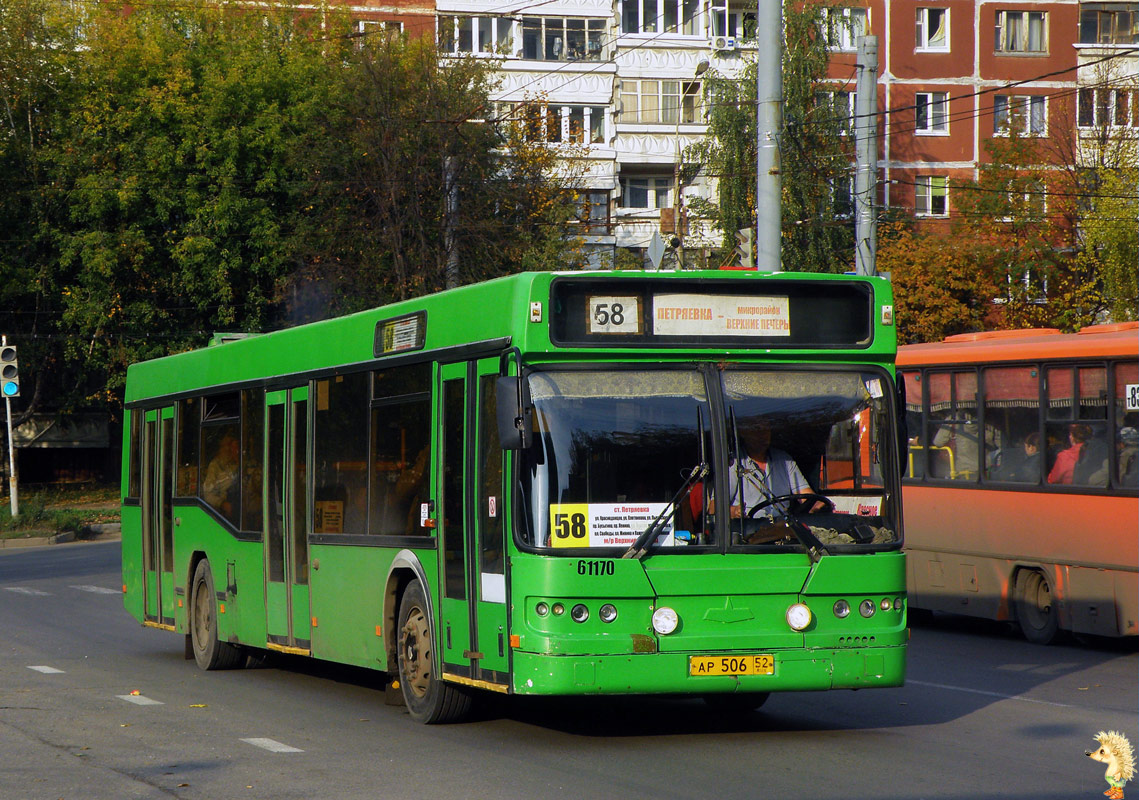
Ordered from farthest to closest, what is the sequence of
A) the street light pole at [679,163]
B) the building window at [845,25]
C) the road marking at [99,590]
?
the street light pole at [679,163] < the building window at [845,25] < the road marking at [99,590]

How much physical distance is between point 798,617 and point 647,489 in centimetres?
110

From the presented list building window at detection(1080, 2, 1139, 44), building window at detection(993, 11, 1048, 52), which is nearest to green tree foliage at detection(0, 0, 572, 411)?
building window at detection(993, 11, 1048, 52)

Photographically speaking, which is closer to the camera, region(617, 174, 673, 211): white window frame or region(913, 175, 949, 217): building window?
region(617, 174, 673, 211): white window frame

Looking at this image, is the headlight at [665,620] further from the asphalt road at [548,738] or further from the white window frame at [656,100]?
the white window frame at [656,100]

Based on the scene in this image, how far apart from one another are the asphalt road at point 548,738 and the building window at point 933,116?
154ft

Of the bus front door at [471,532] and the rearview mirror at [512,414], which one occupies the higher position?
the rearview mirror at [512,414]

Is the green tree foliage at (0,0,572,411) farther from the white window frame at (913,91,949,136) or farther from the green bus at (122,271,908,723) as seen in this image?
the green bus at (122,271,908,723)

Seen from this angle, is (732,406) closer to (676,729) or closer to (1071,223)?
(676,729)

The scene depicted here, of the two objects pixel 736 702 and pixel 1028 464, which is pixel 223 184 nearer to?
pixel 1028 464

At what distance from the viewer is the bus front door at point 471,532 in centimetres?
866

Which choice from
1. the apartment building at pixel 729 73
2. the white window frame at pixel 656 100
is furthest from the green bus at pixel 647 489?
the white window frame at pixel 656 100

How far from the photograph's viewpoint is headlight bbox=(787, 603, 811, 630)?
28.0ft

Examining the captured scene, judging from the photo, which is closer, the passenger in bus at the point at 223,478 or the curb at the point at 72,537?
the passenger in bus at the point at 223,478

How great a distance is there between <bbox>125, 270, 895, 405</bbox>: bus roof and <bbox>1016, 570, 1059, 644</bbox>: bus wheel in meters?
6.54
